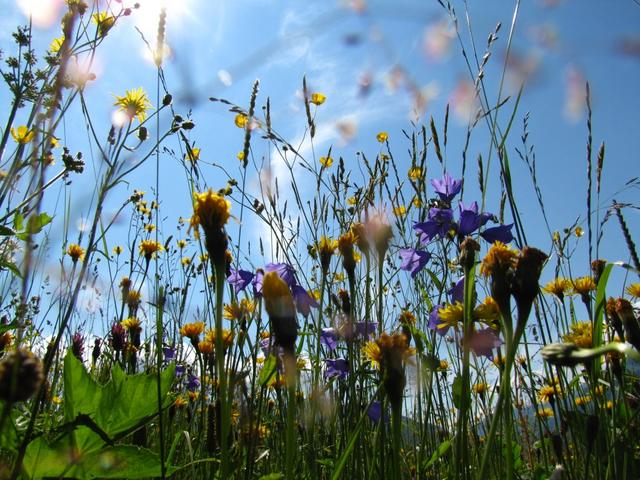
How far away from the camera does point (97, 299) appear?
3.85m

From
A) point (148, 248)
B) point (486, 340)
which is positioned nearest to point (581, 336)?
point (486, 340)

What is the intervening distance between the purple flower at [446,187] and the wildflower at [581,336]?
0.63 meters

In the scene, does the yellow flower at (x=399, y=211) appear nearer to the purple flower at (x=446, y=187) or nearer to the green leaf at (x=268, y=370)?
the purple flower at (x=446, y=187)

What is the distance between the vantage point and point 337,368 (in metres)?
2.02

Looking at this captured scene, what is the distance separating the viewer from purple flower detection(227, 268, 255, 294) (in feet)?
5.79

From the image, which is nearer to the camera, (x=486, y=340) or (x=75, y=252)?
(x=486, y=340)

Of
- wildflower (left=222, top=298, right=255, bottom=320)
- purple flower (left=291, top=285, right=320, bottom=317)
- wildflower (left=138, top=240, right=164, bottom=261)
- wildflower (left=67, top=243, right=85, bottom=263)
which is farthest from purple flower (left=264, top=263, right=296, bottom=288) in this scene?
wildflower (left=67, top=243, right=85, bottom=263)

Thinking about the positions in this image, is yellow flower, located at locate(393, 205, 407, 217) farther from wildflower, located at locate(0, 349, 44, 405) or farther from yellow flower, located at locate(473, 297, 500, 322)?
wildflower, located at locate(0, 349, 44, 405)

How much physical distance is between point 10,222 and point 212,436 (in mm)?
930

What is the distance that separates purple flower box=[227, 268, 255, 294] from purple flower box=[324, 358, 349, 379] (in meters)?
0.49

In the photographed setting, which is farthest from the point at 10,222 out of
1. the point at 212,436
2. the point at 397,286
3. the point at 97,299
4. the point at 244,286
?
the point at 97,299

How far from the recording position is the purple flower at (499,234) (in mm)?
1713

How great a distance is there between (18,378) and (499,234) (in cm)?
153

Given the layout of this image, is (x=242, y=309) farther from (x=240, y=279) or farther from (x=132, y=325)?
(x=132, y=325)
